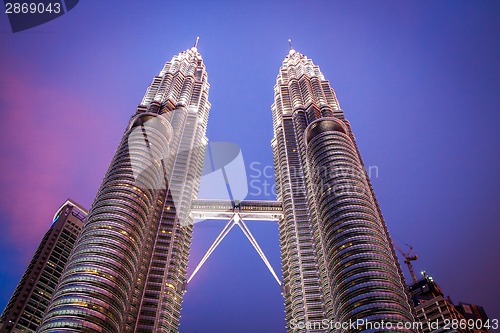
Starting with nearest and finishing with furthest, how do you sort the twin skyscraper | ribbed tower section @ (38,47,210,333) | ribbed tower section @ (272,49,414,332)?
ribbed tower section @ (38,47,210,333)
the twin skyscraper
ribbed tower section @ (272,49,414,332)

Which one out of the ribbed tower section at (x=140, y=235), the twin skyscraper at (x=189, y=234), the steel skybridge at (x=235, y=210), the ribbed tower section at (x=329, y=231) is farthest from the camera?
the steel skybridge at (x=235, y=210)

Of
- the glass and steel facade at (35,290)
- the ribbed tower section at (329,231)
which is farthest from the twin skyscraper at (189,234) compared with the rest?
the glass and steel facade at (35,290)

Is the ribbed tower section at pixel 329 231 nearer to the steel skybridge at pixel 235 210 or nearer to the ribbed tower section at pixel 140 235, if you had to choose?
the steel skybridge at pixel 235 210

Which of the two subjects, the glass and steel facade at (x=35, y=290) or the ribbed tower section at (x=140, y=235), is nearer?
the ribbed tower section at (x=140, y=235)

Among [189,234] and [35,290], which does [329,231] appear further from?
[35,290]

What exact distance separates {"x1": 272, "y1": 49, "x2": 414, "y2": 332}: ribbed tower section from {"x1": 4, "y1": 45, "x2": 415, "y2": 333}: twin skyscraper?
311mm

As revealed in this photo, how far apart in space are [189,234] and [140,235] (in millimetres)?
32510

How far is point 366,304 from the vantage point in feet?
328

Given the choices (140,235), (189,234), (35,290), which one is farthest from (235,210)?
(35,290)

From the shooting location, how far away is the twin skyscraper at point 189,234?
102 meters

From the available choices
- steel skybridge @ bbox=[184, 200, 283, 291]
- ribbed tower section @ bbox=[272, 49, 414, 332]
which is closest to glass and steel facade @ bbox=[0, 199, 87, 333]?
steel skybridge @ bbox=[184, 200, 283, 291]

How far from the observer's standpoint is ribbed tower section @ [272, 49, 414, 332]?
103375mm

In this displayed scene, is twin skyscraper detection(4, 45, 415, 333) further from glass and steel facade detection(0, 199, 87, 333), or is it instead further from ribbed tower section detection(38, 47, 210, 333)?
glass and steel facade detection(0, 199, 87, 333)

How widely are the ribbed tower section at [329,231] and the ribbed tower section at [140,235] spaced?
1408 inches
